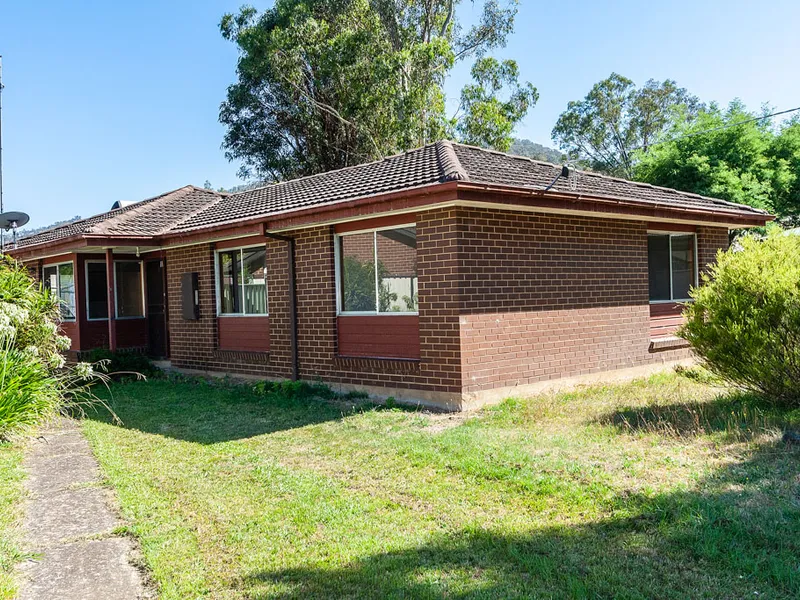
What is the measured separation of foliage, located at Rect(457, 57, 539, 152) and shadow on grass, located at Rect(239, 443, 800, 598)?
25.9 m

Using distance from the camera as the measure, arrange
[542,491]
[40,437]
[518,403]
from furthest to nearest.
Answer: [518,403] → [40,437] → [542,491]

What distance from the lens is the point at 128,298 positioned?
1688 centimetres

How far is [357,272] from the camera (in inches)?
433

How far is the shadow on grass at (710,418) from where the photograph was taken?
6977 millimetres

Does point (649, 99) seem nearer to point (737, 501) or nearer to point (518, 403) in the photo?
point (518, 403)

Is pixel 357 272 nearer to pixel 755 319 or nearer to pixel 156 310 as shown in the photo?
pixel 755 319

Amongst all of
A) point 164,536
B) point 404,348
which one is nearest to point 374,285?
point 404,348

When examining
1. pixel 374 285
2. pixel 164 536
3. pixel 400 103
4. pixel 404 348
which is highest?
pixel 400 103

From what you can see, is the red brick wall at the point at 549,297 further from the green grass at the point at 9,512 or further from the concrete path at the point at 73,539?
the green grass at the point at 9,512

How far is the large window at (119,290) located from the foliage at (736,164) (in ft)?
55.8

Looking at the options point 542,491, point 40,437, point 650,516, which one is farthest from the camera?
point 40,437

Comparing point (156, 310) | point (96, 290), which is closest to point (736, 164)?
point (156, 310)

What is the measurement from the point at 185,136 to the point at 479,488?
3124cm

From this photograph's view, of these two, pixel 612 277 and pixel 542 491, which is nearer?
pixel 542 491
